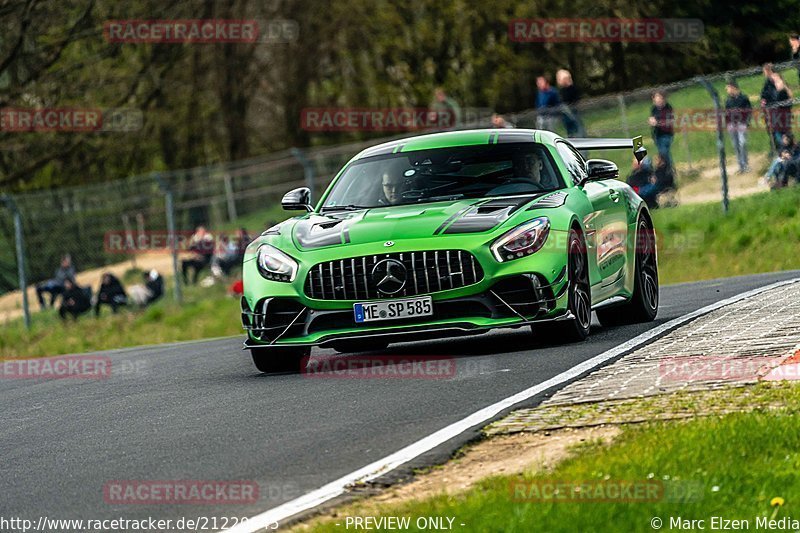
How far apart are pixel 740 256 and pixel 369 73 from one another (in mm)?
28037

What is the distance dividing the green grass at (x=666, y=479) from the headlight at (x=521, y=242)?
3.34 meters

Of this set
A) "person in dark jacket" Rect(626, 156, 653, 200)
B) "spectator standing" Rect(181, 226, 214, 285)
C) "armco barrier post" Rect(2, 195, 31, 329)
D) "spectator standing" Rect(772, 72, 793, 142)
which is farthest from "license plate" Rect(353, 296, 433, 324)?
"spectator standing" Rect(181, 226, 214, 285)

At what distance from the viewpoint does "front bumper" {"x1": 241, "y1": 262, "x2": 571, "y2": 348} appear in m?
10.4

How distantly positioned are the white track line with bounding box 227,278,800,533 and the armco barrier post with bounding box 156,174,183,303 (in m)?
14.1

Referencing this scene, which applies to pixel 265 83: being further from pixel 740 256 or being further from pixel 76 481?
pixel 76 481

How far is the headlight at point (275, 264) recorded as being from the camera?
10656mm

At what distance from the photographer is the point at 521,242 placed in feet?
34.2

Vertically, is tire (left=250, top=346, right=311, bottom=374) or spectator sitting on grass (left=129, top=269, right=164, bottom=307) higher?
tire (left=250, top=346, right=311, bottom=374)

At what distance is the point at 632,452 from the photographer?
6.48 meters

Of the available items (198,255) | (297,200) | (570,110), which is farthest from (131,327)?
(297,200)

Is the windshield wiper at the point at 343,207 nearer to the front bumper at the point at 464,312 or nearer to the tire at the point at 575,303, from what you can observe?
the front bumper at the point at 464,312

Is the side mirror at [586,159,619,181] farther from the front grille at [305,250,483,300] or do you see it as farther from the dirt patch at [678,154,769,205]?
the dirt patch at [678,154,769,205]

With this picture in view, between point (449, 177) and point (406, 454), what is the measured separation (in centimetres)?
488

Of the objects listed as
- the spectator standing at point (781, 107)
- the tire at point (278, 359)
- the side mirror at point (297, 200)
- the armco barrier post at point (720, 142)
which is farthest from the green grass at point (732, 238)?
the tire at point (278, 359)
